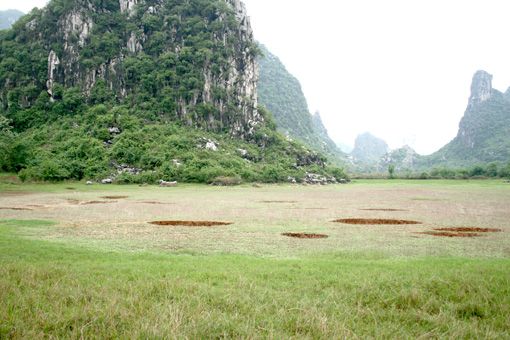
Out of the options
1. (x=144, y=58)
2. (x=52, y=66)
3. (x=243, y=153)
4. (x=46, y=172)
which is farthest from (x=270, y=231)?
(x=52, y=66)

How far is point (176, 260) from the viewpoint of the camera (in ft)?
47.6

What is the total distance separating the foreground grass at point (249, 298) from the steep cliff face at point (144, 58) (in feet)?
383

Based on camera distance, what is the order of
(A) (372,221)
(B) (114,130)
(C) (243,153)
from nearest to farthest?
1. (A) (372,221)
2. (B) (114,130)
3. (C) (243,153)

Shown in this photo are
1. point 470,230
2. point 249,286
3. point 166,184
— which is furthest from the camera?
point 166,184

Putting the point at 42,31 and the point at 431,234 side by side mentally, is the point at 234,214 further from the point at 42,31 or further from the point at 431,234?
the point at 42,31

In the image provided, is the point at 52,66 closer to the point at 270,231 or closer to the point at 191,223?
the point at 191,223

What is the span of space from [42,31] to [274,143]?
85.3 meters

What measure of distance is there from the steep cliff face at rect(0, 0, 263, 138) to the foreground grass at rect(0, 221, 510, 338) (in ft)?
383

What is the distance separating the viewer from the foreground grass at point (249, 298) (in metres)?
7.75

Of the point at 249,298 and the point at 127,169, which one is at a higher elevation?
the point at 127,169

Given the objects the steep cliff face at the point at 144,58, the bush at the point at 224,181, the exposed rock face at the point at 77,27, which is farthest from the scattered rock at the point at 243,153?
the exposed rock face at the point at 77,27

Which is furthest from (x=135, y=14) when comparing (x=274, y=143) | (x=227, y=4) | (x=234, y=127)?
(x=274, y=143)

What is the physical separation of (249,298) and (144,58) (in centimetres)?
13530

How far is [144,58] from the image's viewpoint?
134 metres
